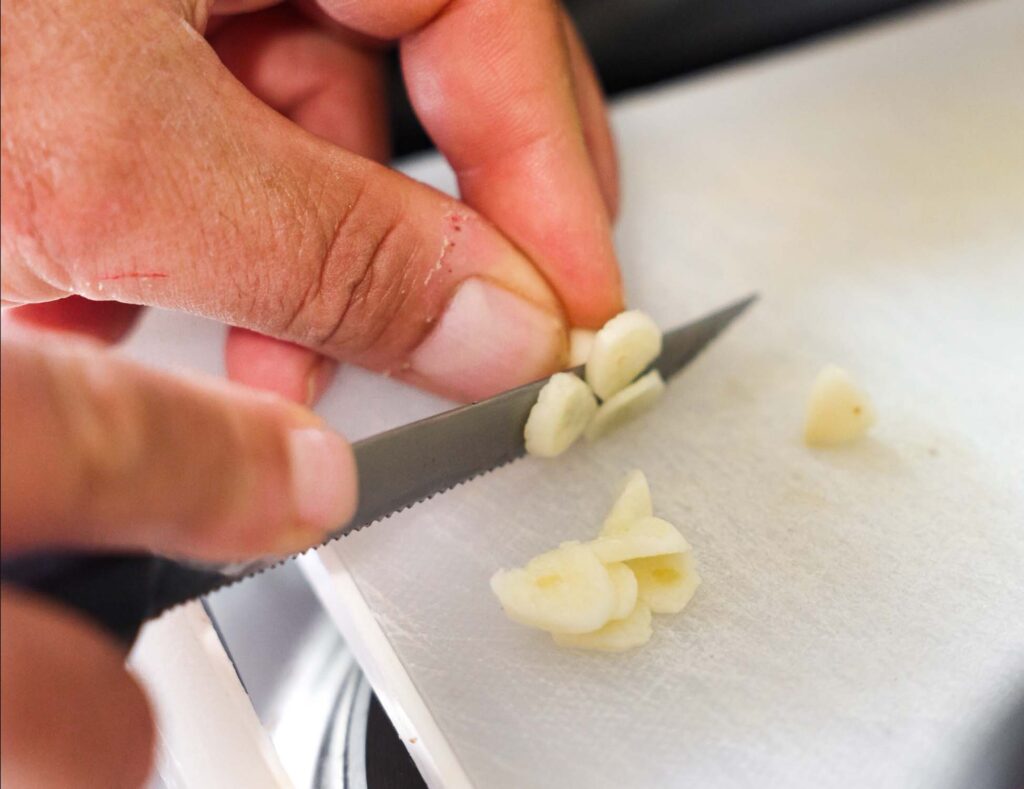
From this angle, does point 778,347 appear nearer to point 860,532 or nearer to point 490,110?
→ point 860,532

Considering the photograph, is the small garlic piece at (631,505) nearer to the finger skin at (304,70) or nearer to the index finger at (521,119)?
the index finger at (521,119)

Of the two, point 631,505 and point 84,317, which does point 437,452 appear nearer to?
point 631,505

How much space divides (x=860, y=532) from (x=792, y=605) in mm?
127

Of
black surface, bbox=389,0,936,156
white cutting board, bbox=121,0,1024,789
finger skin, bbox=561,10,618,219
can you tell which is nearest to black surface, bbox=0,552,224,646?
white cutting board, bbox=121,0,1024,789

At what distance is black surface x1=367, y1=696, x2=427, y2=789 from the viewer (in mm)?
874

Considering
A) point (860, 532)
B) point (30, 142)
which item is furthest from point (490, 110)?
point (860, 532)

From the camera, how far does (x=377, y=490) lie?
2.65 feet

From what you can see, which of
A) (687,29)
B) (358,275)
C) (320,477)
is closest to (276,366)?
(358,275)

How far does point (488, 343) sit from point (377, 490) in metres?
0.26

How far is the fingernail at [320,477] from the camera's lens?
0.64 m

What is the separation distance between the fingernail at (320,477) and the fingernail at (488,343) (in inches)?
13.0

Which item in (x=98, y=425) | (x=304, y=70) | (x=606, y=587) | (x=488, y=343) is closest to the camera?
(x=98, y=425)

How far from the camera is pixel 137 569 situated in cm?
65

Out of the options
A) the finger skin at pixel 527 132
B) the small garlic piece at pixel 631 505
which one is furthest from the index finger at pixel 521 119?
the small garlic piece at pixel 631 505
